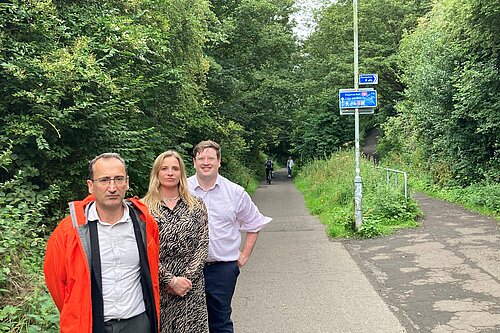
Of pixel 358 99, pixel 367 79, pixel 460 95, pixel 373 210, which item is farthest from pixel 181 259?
pixel 460 95

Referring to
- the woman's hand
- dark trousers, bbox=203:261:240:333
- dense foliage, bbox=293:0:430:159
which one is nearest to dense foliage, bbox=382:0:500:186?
dense foliage, bbox=293:0:430:159

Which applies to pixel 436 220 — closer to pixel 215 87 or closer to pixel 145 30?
pixel 145 30

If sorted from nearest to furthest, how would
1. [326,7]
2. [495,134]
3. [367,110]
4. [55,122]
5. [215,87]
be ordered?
1. [55,122]
2. [367,110]
3. [495,134]
4. [215,87]
5. [326,7]

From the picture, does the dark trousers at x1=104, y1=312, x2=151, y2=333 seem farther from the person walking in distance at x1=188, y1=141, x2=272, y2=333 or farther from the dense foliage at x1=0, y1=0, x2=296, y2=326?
the dense foliage at x1=0, y1=0, x2=296, y2=326

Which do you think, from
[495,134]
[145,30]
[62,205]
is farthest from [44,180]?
[495,134]

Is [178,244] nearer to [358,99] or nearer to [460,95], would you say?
[358,99]

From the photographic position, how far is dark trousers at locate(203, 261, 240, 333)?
3.99m

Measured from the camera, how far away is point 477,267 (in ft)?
25.6

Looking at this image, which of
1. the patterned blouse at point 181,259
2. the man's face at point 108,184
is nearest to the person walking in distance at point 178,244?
the patterned blouse at point 181,259

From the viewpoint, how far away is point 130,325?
2961mm

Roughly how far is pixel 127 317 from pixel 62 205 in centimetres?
515

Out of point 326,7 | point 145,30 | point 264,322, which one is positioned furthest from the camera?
point 326,7

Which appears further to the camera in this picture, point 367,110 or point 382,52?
point 382,52

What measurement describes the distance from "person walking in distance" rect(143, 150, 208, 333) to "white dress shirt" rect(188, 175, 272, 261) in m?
0.30
